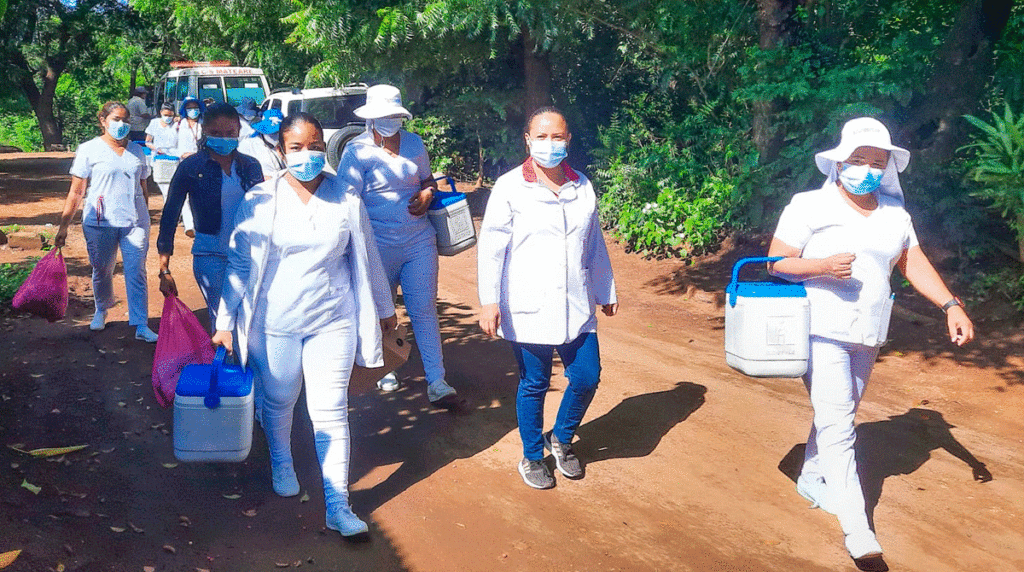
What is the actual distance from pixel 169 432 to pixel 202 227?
1.27 meters

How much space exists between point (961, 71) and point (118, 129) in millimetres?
7645

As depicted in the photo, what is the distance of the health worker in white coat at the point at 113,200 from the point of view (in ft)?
23.9

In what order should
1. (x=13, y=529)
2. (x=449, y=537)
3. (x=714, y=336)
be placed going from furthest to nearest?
(x=714, y=336), (x=449, y=537), (x=13, y=529)

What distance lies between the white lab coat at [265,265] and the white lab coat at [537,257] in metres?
0.58

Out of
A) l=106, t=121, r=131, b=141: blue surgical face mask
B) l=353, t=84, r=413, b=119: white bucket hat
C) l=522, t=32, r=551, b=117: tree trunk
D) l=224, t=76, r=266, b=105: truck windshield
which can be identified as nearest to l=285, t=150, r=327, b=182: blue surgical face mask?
l=353, t=84, r=413, b=119: white bucket hat

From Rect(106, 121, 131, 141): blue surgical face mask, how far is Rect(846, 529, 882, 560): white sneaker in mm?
5848

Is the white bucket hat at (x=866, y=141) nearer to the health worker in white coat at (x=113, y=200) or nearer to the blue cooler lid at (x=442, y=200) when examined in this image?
the blue cooler lid at (x=442, y=200)

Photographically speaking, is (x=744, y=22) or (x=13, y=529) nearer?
(x=13, y=529)

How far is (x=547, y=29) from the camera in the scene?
12.6 metres

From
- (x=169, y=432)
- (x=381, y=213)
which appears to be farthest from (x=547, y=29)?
(x=169, y=432)

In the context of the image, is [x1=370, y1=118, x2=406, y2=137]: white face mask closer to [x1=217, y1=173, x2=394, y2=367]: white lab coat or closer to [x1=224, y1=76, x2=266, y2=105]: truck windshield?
[x1=217, y1=173, x2=394, y2=367]: white lab coat

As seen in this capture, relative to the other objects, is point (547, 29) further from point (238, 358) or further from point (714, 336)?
point (238, 358)

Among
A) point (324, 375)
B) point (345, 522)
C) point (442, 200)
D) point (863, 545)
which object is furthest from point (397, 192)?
point (863, 545)

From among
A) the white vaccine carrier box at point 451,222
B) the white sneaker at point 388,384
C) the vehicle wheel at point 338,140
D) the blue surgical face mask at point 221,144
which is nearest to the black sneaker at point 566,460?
the white vaccine carrier box at point 451,222
